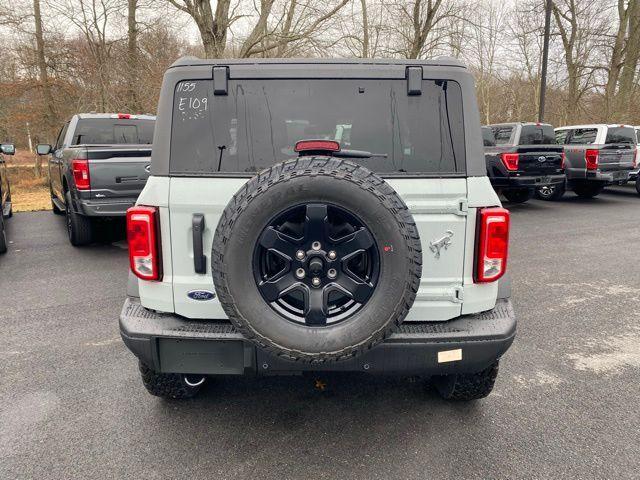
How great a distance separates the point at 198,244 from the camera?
237cm

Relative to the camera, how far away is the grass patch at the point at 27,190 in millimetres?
11703

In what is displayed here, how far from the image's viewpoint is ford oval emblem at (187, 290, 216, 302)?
243 cm

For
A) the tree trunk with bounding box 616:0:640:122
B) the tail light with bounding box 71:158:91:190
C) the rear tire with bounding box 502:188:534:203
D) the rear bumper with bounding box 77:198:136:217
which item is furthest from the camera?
the tree trunk with bounding box 616:0:640:122

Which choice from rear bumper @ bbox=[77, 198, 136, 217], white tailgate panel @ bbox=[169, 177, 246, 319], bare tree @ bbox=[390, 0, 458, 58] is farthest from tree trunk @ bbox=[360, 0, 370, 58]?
white tailgate panel @ bbox=[169, 177, 246, 319]

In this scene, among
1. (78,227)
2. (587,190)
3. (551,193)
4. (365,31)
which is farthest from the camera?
(365,31)

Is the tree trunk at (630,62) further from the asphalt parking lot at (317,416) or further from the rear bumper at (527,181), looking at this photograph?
the asphalt parking lot at (317,416)

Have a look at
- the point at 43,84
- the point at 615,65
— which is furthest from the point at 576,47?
the point at 43,84

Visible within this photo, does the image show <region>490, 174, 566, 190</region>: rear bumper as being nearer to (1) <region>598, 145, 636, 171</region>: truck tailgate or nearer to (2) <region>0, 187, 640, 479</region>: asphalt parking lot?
(1) <region>598, 145, 636, 171</region>: truck tailgate

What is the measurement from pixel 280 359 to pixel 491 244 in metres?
1.20

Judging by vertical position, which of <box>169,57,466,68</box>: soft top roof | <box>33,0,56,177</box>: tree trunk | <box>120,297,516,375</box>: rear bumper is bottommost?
<box>120,297,516,375</box>: rear bumper

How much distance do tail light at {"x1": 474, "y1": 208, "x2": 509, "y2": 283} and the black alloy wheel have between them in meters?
0.62

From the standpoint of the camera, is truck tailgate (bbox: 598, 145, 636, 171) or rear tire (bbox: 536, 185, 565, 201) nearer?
truck tailgate (bbox: 598, 145, 636, 171)

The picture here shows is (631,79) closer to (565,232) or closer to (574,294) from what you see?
(565,232)

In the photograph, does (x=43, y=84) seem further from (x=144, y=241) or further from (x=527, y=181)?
(x=144, y=241)
